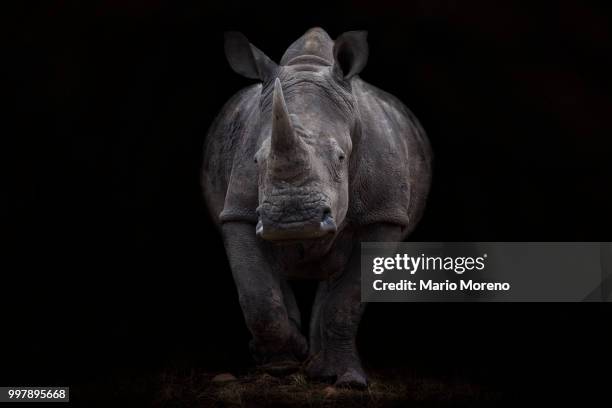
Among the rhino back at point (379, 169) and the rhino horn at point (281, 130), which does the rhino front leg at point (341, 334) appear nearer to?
the rhino back at point (379, 169)

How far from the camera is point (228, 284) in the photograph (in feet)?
33.9

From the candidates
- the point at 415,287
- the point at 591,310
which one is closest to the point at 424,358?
the point at 415,287

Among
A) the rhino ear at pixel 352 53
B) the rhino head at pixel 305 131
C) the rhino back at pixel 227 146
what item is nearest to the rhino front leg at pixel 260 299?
the rhino back at pixel 227 146

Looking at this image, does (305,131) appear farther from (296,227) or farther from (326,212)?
(296,227)

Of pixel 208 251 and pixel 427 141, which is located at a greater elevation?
pixel 427 141

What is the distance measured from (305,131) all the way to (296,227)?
0.69 m

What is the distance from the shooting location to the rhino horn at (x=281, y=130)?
6.30 m

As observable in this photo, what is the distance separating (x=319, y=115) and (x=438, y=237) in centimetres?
350

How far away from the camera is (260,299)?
714 cm

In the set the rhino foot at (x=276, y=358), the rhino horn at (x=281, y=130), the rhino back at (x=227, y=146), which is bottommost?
the rhino foot at (x=276, y=358)

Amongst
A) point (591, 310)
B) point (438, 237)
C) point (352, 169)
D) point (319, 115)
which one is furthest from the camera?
point (438, 237)

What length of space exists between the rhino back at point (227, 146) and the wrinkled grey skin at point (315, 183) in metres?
0.02

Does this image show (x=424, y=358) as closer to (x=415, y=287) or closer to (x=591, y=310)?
(x=415, y=287)

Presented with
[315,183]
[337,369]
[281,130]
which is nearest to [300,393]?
[337,369]
